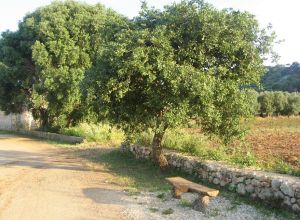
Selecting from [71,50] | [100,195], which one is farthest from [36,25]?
[100,195]

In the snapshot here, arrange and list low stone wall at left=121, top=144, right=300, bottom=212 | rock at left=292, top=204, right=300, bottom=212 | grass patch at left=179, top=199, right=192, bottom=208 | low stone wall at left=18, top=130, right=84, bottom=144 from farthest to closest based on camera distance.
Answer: low stone wall at left=18, top=130, right=84, bottom=144
grass patch at left=179, top=199, right=192, bottom=208
low stone wall at left=121, top=144, right=300, bottom=212
rock at left=292, top=204, right=300, bottom=212

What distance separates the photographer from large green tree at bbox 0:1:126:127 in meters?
27.5

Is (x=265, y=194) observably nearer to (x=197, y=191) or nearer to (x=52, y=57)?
(x=197, y=191)

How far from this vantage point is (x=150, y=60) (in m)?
12.6

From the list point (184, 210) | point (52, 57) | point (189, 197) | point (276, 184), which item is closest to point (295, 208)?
point (276, 184)

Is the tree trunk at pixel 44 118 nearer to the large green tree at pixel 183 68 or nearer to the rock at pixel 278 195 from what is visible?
the large green tree at pixel 183 68

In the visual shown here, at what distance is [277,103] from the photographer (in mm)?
64250

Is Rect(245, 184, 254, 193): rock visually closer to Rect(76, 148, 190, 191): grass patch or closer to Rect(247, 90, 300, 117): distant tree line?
Rect(76, 148, 190, 191): grass patch

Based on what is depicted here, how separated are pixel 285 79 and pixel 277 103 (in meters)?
28.8

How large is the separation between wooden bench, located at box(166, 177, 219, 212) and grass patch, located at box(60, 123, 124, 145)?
12.5m

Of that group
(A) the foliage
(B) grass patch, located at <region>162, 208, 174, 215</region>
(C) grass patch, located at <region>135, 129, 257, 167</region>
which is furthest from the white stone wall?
(A) the foliage

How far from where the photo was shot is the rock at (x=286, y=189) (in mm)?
8766

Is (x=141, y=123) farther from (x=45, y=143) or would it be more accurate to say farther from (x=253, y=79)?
(x=45, y=143)

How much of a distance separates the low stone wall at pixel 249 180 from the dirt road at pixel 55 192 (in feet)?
8.33
